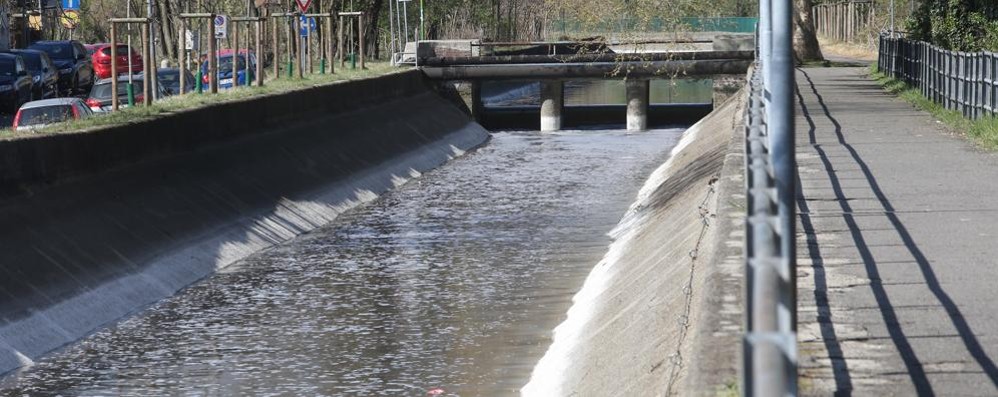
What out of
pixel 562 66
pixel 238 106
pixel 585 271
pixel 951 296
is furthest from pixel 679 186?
pixel 562 66

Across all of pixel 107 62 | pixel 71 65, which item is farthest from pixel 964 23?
pixel 107 62

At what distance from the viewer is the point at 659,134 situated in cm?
4906

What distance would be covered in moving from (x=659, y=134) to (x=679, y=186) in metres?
23.6

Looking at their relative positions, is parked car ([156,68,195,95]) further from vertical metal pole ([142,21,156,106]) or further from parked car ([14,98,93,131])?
vertical metal pole ([142,21,156,106])

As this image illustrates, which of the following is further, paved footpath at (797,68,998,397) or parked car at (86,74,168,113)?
parked car at (86,74,168,113)

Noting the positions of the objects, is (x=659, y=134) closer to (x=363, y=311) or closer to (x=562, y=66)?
(x=562, y=66)

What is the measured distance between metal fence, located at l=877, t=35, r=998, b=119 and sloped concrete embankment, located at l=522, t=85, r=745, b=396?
4.49m

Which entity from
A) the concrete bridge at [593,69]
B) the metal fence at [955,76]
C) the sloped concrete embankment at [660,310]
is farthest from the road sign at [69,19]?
the sloped concrete embankment at [660,310]

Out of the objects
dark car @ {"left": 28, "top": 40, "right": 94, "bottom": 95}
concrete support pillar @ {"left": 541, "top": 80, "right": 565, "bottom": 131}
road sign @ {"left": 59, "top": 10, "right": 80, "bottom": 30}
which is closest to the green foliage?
concrete support pillar @ {"left": 541, "top": 80, "right": 565, "bottom": 131}

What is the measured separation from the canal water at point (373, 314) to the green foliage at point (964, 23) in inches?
375

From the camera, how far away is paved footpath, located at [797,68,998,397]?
8086mm

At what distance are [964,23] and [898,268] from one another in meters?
25.0

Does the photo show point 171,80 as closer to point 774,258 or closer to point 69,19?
point 69,19

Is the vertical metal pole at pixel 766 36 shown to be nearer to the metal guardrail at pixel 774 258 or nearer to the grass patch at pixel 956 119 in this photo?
the metal guardrail at pixel 774 258
